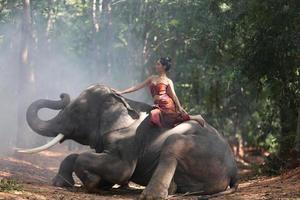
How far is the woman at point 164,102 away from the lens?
948 cm

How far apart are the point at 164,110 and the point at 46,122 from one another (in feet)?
7.44

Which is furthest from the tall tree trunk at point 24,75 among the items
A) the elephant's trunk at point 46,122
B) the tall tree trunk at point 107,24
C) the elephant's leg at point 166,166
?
the elephant's leg at point 166,166

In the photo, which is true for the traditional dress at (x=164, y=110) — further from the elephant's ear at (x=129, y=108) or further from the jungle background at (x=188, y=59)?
the jungle background at (x=188, y=59)

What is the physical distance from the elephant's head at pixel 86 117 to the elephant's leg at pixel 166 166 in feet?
4.03

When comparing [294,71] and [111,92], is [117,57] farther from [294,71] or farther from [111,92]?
[111,92]

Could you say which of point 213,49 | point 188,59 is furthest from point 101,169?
point 188,59

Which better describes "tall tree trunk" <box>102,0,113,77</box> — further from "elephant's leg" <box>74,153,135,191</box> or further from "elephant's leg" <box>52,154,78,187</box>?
"elephant's leg" <box>74,153,135,191</box>

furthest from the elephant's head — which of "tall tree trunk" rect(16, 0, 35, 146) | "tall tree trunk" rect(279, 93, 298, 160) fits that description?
"tall tree trunk" rect(16, 0, 35, 146)

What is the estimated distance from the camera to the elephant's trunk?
33.1ft

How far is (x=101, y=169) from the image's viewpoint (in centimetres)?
920

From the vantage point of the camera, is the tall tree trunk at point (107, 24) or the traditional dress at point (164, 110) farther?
the tall tree trunk at point (107, 24)

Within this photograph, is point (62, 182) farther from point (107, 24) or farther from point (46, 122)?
point (107, 24)

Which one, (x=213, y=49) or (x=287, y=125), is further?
(x=213, y=49)

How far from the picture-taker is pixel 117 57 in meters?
43.4
